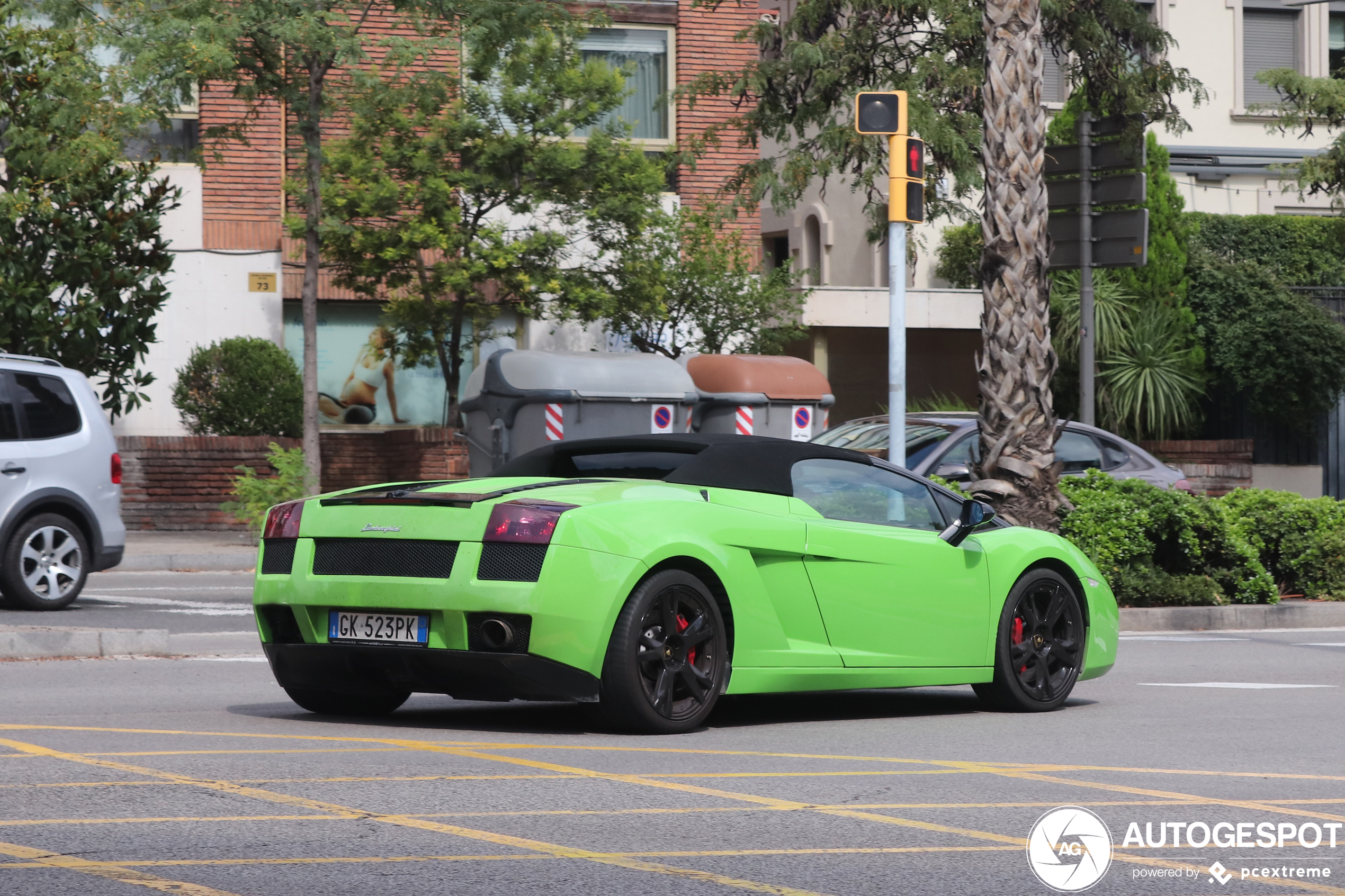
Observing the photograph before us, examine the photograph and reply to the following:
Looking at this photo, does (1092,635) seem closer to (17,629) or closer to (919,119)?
(17,629)

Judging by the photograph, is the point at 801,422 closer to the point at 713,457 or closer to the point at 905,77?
the point at 905,77

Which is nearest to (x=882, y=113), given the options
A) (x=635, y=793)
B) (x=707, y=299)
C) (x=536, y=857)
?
(x=635, y=793)

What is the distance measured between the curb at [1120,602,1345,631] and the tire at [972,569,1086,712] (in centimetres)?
534

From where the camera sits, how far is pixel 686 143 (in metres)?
28.4

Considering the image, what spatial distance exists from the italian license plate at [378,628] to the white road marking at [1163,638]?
763 cm

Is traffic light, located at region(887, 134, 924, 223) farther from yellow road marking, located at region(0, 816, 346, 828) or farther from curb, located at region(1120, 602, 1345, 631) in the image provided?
yellow road marking, located at region(0, 816, 346, 828)

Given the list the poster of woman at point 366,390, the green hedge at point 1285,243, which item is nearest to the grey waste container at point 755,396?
the poster of woman at point 366,390

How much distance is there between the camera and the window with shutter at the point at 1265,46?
3491 cm

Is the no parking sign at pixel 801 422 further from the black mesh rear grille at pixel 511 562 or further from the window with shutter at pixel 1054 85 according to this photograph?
the black mesh rear grille at pixel 511 562

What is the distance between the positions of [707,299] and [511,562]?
774 inches

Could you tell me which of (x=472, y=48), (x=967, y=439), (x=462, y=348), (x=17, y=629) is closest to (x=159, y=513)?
(x=462, y=348)

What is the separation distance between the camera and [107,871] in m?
4.90

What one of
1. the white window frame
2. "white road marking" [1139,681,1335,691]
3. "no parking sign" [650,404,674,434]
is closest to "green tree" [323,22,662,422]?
"no parking sign" [650,404,674,434]

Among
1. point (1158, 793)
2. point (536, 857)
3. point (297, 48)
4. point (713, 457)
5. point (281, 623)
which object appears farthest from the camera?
point (297, 48)
